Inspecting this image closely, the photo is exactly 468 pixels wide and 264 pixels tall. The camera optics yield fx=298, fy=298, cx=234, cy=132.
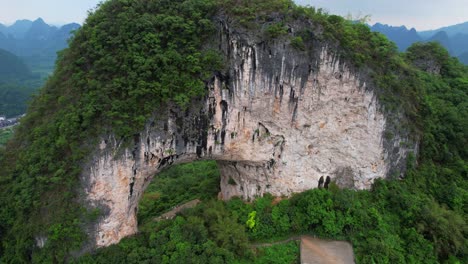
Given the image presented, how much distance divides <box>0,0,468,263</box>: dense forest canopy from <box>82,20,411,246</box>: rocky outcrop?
1.69ft

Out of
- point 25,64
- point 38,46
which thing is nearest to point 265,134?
point 25,64

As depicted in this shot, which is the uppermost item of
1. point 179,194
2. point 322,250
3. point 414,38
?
point 414,38

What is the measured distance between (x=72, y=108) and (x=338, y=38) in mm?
10189

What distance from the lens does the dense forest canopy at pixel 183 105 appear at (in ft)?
33.5

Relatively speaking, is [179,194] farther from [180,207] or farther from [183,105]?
[183,105]

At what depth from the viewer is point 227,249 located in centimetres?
1105

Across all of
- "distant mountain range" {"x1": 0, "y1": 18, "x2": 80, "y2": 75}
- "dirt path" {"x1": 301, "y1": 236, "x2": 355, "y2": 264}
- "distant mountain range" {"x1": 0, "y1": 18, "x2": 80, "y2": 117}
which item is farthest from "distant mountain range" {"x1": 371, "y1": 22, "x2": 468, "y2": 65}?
"distant mountain range" {"x1": 0, "y1": 18, "x2": 80, "y2": 75}

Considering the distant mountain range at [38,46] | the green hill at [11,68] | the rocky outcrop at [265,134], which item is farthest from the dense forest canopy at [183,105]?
the distant mountain range at [38,46]

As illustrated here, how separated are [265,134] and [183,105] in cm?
394

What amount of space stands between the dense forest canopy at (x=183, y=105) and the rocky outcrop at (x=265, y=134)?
1.69 ft

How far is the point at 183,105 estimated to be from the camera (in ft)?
36.3

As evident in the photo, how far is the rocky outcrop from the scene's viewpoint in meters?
11.1

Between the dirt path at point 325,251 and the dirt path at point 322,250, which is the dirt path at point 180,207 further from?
the dirt path at point 325,251

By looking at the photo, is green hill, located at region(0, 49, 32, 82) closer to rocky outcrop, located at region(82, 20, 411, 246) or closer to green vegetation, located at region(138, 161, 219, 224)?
green vegetation, located at region(138, 161, 219, 224)
